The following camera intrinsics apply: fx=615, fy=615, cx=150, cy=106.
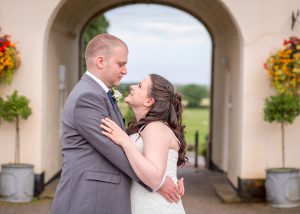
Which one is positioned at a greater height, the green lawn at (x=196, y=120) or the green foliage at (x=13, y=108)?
the green lawn at (x=196, y=120)

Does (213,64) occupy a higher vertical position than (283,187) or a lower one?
higher

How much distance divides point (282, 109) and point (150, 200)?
493 centimetres

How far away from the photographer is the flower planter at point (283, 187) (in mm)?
7598

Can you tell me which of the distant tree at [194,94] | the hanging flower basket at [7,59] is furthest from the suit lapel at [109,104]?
the distant tree at [194,94]

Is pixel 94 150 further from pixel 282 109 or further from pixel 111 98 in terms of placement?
pixel 282 109

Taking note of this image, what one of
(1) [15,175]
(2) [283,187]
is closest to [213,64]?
(2) [283,187]

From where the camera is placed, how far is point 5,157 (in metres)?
8.15

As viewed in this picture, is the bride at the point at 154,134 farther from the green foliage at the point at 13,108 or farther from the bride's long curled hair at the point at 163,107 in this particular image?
the green foliage at the point at 13,108

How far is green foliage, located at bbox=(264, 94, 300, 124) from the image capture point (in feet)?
24.6

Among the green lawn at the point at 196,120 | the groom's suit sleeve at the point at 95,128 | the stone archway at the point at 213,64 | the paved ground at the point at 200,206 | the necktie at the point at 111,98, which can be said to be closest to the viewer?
the groom's suit sleeve at the point at 95,128

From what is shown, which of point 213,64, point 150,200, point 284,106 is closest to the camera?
point 150,200

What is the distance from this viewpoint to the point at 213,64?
11.8 metres

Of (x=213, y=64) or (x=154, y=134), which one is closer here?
(x=154, y=134)

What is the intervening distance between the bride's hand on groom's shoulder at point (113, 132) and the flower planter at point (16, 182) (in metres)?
5.21
